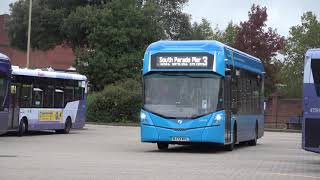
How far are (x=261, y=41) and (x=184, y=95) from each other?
4330cm

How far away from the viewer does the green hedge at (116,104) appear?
→ 51.9 m

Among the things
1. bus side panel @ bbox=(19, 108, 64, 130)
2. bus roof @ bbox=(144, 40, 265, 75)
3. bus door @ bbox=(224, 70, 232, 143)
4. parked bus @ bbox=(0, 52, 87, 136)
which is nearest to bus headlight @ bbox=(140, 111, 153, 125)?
bus roof @ bbox=(144, 40, 265, 75)

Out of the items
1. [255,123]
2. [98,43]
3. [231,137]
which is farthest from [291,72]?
[231,137]

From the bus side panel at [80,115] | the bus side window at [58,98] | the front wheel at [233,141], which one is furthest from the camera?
the bus side panel at [80,115]

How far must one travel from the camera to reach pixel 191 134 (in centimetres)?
2120

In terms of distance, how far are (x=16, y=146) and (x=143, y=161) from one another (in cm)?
759

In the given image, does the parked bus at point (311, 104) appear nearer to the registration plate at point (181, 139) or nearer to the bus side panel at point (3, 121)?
the registration plate at point (181, 139)

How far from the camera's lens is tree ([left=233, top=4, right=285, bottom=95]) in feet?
208

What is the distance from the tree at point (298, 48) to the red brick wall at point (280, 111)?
38.2 ft

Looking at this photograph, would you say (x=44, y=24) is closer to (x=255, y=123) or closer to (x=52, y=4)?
(x=52, y=4)

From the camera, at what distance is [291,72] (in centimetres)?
7275

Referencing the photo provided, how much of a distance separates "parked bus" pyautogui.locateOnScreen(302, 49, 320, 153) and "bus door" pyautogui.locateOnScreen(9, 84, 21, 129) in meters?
15.6

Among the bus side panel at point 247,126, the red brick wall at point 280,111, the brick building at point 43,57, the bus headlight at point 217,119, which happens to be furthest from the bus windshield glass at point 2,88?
the brick building at point 43,57

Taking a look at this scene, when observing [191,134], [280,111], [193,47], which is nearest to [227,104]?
[191,134]
